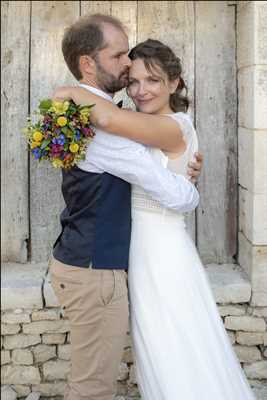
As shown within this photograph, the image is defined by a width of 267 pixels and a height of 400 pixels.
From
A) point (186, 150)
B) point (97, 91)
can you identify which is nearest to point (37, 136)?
point (97, 91)

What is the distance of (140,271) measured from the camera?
2529 mm

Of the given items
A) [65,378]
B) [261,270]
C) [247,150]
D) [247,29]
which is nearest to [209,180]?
[247,150]

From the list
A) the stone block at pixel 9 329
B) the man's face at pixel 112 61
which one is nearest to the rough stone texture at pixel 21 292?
the stone block at pixel 9 329

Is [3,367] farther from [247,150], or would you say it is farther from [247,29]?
[247,29]

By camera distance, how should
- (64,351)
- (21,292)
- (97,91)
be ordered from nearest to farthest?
(97,91), (21,292), (64,351)

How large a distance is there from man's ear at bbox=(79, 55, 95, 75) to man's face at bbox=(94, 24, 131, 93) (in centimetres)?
2

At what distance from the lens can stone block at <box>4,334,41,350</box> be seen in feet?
11.3

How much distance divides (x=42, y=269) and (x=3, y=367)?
64 cm

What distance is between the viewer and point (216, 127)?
3715 millimetres

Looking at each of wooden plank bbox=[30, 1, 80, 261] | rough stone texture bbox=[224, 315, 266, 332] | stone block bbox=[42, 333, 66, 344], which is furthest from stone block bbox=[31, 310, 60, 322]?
rough stone texture bbox=[224, 315, 266, 332]

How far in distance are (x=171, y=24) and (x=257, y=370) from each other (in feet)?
7.38

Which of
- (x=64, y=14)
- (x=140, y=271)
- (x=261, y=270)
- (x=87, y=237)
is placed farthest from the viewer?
(x=64, y=14)

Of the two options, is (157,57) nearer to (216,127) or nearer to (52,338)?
(216,127)

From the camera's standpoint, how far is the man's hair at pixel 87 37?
2400mm
